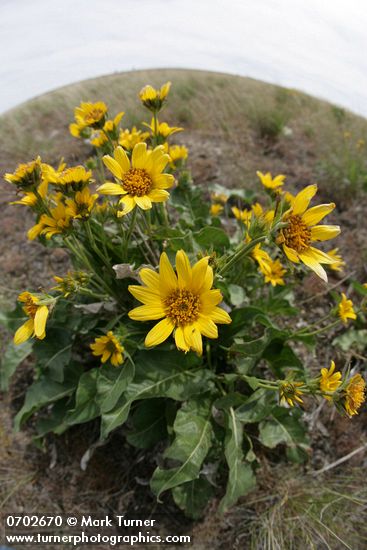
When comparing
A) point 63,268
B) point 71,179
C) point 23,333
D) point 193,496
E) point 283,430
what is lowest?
point 193,496

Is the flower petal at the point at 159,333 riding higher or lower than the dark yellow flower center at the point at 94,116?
lower

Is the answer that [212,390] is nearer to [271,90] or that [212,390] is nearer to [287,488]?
[287,488]

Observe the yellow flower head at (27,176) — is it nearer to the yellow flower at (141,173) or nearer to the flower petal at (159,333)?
the yellow flower at (141,173)

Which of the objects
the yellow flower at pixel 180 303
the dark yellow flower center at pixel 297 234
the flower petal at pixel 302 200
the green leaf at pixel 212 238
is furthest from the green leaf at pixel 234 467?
the flower petal at pixel 302 200

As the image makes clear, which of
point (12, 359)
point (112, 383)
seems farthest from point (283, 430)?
point (12, 359)

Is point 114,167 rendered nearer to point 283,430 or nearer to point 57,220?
point 57,220

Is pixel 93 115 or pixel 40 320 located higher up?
pixel 93 115

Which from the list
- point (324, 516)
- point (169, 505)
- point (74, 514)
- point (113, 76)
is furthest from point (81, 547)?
point (113, 76)

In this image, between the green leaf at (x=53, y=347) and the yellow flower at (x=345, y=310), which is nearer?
the yellow flower at (x=345, y=310)
